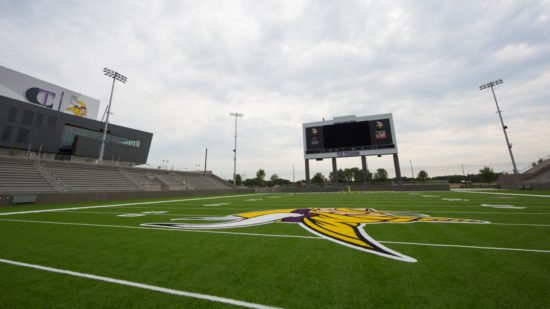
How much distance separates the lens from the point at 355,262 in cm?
377

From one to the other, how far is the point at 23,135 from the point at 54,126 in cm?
406

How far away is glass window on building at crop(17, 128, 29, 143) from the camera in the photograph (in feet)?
114

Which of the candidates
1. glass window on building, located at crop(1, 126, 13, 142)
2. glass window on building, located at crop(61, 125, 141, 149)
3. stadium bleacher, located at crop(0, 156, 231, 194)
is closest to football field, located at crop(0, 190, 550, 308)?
stadium bleacher, located at crop(0, 156, 231, 194)

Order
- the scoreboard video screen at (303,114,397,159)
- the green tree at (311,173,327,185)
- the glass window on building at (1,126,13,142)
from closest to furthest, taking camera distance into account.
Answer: the glass window on building at (1,126,13,142)
the scoreboard video screen at (303,114,397,159)
the green tree at (311,173,327,185)

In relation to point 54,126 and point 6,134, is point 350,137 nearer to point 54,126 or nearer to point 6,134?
point 54,126

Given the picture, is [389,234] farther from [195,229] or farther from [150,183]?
[150,183]

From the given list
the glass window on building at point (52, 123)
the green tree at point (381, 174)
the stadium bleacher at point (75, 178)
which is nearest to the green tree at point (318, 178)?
the green tree at point (381, 174)

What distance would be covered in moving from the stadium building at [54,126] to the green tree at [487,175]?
302 ft

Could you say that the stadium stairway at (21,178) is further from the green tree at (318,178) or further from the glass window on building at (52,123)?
the green tree at (318,178)

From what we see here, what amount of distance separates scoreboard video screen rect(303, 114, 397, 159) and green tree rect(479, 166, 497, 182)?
5049 centimetres

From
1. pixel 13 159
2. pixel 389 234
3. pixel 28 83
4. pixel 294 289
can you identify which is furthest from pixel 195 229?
pixel 28 83

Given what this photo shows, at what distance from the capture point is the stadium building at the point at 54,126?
113 ft

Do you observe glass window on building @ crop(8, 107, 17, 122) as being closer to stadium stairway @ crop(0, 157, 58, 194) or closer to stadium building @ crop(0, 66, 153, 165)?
stadium building @ crop(0, 66, 153, 165)

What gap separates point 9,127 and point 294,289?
168ft
